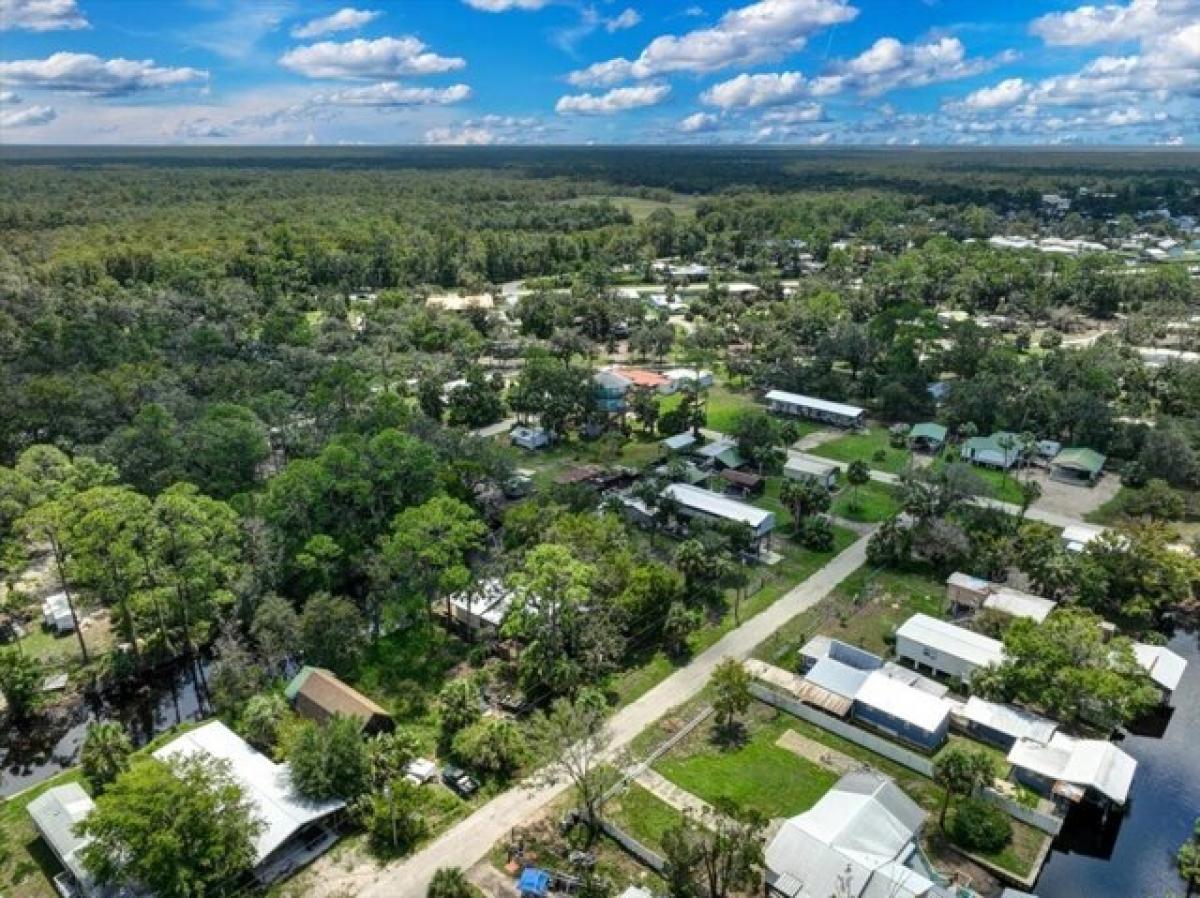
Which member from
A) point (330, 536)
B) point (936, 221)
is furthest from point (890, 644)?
point (936, 221)

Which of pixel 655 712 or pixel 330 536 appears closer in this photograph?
pixel 655 712

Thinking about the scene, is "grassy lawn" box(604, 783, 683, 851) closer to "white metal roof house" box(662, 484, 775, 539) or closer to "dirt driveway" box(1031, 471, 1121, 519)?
"white metal roof house" box(662, 484, 775, 539)

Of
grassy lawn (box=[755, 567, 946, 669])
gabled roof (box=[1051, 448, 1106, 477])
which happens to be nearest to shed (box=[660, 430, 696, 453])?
grassy lawn (box=[755, 567, 946, 669])

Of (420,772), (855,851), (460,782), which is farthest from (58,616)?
(855,851)

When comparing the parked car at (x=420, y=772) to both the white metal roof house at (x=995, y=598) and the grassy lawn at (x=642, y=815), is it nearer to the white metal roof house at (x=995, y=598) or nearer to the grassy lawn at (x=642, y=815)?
the grassy lawn at (x=642, y=815)

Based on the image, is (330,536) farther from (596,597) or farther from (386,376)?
(386,376)

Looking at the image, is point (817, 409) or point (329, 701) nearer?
point (329, 701)

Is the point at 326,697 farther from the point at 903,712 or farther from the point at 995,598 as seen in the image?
the point at 995,598
